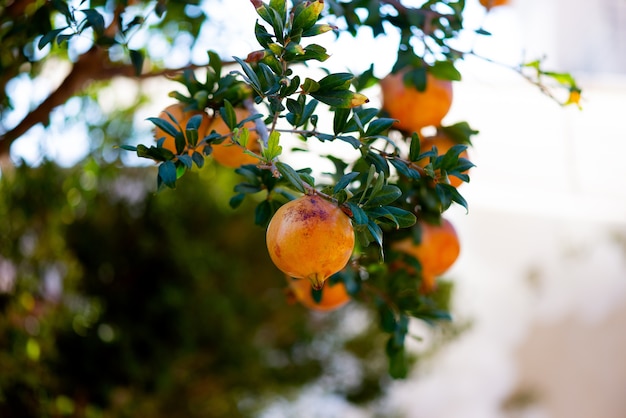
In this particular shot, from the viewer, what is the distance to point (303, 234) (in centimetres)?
43

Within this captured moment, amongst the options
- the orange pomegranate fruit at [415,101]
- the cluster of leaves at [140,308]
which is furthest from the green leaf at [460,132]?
the cluster of leaves at [140,308]

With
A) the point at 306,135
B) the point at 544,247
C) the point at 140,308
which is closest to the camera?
the point at 306,135

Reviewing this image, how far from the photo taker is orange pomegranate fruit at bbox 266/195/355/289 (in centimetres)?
43

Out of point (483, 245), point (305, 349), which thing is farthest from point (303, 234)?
point (483, 245)

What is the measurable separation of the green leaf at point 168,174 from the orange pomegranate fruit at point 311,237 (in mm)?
84

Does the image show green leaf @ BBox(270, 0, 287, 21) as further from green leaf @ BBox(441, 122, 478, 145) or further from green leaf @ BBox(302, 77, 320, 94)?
green leaf @ BBox(441, 122, 478, 145)

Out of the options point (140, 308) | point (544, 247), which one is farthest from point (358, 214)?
point (544, 247)

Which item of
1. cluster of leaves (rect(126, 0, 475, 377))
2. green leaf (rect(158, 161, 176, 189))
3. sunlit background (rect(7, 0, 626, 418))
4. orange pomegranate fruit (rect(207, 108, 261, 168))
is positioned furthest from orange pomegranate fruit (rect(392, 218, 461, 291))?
sunlit background (rect(7, 0, 626, 418))

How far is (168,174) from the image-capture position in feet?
1.60

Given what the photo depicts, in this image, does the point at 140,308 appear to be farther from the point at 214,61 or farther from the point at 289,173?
the point at 289,173

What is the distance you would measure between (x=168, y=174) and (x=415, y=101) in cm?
27

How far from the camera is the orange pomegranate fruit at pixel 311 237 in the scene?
0.43 metres

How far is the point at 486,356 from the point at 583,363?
339mm

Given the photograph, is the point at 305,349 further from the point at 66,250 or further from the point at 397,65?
the point at 397,65
